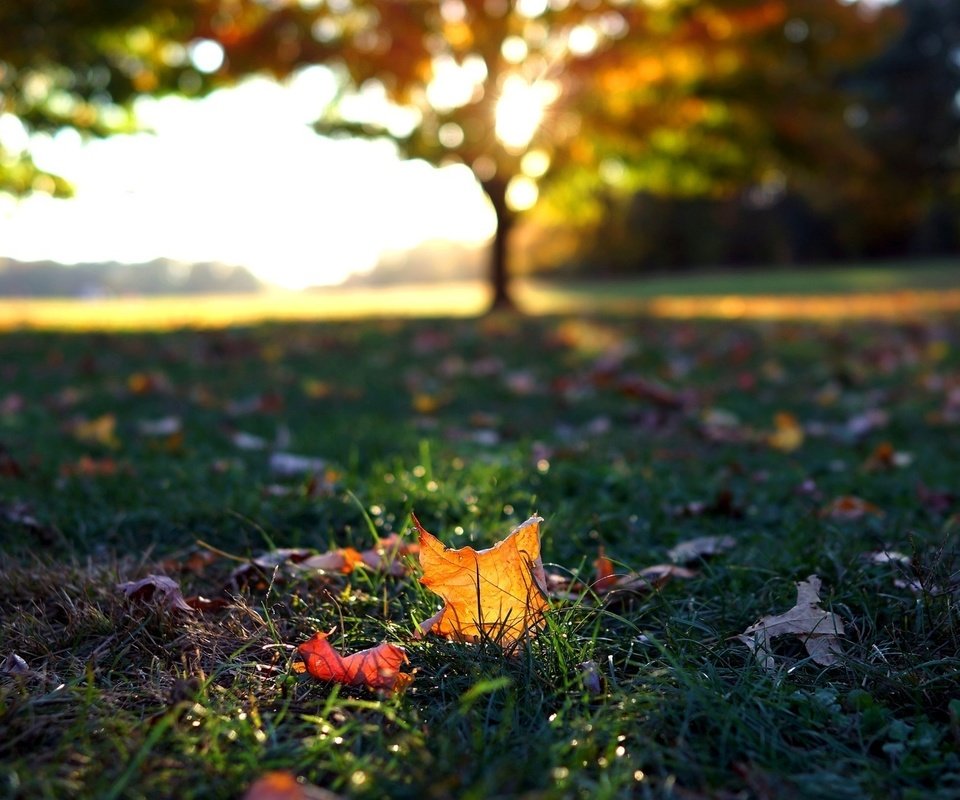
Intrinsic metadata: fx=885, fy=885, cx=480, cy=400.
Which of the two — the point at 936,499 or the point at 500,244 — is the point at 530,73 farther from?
the point at 936,499

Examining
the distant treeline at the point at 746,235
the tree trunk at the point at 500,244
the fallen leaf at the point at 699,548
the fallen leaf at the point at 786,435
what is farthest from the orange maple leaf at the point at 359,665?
the distant treeline at the point at 746,235

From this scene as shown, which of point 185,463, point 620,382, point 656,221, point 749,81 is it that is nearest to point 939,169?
point 656,221

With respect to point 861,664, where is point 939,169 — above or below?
above

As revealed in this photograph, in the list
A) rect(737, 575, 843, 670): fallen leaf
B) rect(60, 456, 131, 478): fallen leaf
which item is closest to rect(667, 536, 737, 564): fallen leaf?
rect(737, 575, 843, 670): fallen leaf

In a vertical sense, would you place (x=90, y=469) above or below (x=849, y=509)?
above

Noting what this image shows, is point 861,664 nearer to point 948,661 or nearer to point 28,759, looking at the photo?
point 948,661

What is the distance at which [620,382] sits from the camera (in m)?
5.09

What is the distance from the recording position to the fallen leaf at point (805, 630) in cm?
151

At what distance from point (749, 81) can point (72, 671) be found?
12.8m

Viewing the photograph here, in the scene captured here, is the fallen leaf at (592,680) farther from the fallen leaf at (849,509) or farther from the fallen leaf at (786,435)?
the fallen leaf at (786,435)

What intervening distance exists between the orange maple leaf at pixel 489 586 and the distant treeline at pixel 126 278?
6999 centimetres

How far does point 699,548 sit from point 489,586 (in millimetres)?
721

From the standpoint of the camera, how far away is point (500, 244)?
14.2 metres

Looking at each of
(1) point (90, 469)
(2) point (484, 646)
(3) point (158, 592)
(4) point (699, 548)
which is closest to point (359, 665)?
(2) point (484, 646)
